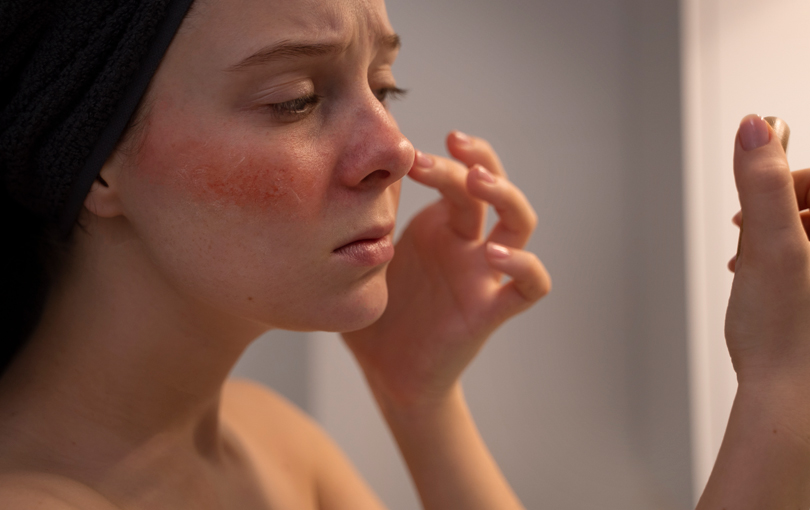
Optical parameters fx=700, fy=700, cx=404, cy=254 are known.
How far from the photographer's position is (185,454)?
709 mm

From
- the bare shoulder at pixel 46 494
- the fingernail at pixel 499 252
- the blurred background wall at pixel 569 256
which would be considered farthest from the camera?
the blurred background wall at pixel 569 256

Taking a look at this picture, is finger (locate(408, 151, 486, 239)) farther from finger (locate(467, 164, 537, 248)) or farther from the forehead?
the forehead

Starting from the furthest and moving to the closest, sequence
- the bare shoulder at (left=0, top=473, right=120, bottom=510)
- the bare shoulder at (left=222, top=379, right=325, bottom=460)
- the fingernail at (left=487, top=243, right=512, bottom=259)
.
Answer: the bare shoulder at (left=222, top=379, right=325, bottom=460) < the fingernail at (left=487, top=243, right=512, bottom=259) < the bare shoulder at (left=0, top=473, right=120, bottom=510)

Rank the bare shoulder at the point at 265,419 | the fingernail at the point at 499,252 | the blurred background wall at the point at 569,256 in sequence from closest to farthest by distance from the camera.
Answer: the fingernail at the point at 499,252, the bare shoulder at the point at 265,419, the blurred background wall at the point at 569,256

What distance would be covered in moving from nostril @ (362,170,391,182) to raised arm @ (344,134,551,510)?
0.20m

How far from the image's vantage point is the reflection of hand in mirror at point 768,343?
53 centimetres

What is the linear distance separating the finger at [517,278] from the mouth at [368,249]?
0.20 m

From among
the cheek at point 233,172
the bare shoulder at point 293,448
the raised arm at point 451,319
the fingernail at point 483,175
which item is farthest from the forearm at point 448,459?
the cheek at point 233,172

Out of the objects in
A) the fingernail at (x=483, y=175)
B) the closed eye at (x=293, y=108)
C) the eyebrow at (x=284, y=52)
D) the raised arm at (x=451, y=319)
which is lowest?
the raised arm at (x=451, y=319)

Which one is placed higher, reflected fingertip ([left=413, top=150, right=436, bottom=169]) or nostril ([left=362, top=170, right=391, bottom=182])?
nostril ([left=362, top=170, right=391, bottom=182])

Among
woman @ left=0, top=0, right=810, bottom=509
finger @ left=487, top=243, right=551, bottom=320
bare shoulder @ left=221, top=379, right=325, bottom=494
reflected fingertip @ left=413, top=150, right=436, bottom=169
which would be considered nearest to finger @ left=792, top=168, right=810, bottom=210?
woman @ left=0, top=0, right=810, bottom=509

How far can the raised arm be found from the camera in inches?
32.2

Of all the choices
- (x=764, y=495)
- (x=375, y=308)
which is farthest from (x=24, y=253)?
(x=764, y=495)

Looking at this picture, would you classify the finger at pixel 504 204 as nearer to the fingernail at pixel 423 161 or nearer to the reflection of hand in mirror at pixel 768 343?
the fingernail at pixel 423 161
